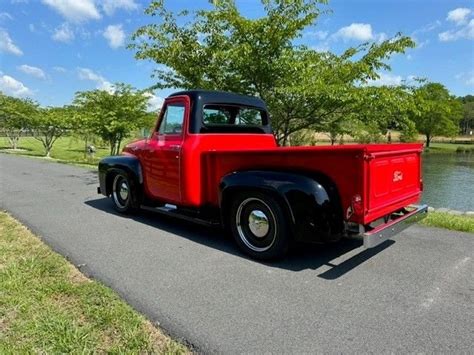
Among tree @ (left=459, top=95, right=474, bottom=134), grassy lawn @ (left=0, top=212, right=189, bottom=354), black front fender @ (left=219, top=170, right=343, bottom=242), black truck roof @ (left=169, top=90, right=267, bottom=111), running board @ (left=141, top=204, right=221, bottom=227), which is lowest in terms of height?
grassy lawn @ (left=0, top=212, right=189, bottom=354)

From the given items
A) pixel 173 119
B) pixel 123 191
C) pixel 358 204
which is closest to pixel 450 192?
pixel 123 191

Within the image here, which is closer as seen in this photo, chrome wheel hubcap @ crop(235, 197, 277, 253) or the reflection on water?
chrome wheel hubcap @ crop(235, 197, 277, 253)

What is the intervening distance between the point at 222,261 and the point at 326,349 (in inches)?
77.1

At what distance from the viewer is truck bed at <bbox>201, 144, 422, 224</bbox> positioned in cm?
373

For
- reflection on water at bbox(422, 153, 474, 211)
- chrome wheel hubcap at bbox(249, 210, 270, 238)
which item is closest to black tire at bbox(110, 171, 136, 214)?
chrome wheel hubcap at bbox(249, 210, 270, 238)

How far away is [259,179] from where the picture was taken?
4340 millimetres

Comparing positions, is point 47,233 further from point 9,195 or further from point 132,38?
point 132,38

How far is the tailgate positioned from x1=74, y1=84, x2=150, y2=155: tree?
48.2 ft

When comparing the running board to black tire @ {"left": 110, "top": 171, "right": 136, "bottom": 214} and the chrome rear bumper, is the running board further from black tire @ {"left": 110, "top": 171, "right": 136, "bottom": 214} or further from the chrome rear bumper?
the chrome rear bumper

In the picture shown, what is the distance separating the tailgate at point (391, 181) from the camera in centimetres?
381

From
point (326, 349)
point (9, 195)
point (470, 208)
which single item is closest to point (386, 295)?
point (326, 349)

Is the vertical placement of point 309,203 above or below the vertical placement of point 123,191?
above

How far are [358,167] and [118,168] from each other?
4478 mm

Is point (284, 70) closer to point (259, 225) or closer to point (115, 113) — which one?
point (259, 225)
